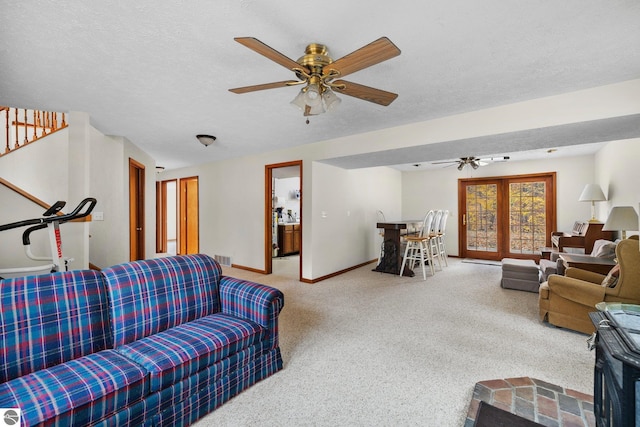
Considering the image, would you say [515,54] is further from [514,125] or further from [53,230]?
[53,230]

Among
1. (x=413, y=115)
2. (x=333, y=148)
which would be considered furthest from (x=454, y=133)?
(x=333, y=148)

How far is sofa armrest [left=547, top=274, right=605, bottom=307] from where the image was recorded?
255 cm

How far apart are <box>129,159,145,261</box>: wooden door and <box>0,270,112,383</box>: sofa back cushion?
3.36 metres

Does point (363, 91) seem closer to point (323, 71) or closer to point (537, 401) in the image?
point (323, 71)

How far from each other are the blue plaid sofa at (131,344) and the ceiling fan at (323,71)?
1406 mm

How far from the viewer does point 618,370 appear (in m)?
0.91

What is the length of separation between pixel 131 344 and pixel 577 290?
367cm

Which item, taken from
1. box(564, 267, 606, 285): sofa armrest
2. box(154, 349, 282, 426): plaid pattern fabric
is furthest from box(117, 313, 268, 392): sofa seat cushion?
box(564, 267, 606, 285): sofa armrest

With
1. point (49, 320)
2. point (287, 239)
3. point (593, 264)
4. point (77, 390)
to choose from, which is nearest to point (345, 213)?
point (287, 239)

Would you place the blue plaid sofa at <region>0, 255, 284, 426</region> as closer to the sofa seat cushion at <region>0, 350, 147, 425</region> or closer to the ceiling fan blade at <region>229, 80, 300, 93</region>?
the sofa seat cushion at <region>0, 350, 147, 425</region>

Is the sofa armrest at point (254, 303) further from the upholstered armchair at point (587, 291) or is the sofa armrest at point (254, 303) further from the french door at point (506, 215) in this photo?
the french door at point (506, 215)

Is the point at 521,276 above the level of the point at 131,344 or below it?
below

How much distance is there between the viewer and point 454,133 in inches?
127

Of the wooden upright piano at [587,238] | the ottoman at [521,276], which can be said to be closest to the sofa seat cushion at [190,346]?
the ottoman at [521,276]
